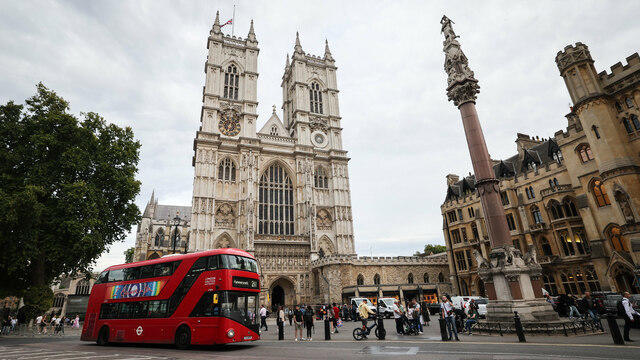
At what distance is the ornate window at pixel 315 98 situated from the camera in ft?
161

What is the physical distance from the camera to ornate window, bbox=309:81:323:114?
1935 inches

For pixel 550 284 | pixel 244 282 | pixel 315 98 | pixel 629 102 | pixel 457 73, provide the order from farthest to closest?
pixel 315 98
pixel 550 284
pixel 629 102
pixel 457 73
pixel 244 282

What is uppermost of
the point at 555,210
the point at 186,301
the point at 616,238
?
the point at 555,210

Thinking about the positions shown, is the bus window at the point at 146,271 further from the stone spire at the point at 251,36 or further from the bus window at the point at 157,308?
the stone spire at the point at 251,36

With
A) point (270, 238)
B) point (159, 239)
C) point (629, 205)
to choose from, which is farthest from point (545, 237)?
point (159, 239)

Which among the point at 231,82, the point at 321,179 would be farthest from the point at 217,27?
the point at 321,179

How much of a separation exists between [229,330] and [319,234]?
3011 cm

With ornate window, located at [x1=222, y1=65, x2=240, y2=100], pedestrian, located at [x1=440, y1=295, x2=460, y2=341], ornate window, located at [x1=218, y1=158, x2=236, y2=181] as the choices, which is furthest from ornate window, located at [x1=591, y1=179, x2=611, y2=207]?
ornate window, located at [x1=222, y1=65, x2=240, y2=100]

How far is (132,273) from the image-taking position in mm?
13383

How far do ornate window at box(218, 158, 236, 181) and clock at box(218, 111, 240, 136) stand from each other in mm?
3944

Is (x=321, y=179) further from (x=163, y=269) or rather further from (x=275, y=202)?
(x=163, y=269)

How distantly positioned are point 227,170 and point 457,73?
3166 centimetres

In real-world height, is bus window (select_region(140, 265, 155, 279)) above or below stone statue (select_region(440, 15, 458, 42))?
below

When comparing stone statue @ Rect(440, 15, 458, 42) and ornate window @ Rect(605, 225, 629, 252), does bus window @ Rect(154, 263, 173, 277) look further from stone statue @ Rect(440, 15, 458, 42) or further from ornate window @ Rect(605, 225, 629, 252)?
ornate window @ Rect(605, 225, 629, 252)
